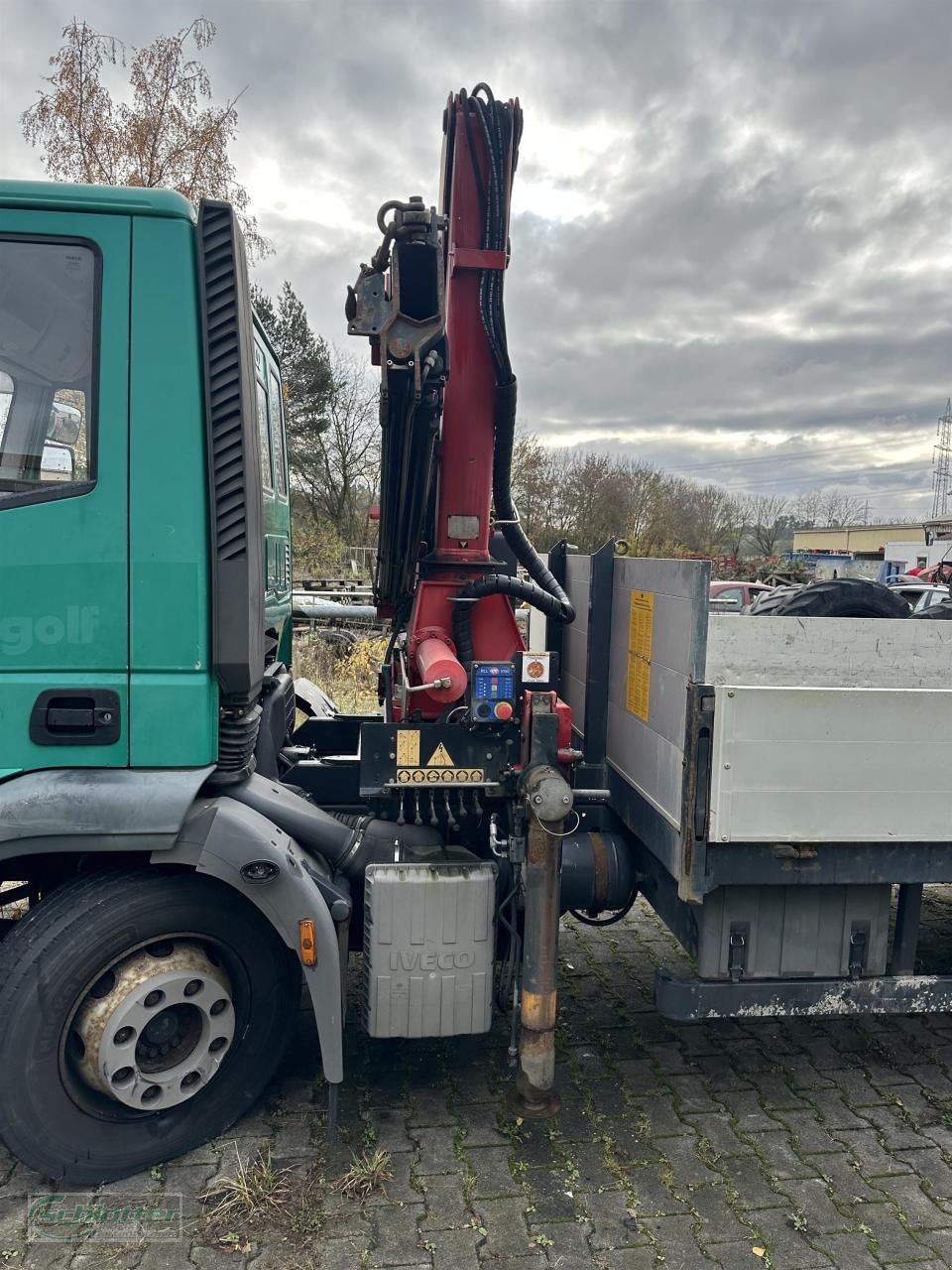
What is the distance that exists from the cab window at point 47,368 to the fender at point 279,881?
1.07 m

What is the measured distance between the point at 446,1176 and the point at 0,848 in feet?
5.60

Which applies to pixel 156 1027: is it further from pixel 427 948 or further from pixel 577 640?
pixel 577 640

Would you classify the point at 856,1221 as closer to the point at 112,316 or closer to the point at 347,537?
the point at 112,316

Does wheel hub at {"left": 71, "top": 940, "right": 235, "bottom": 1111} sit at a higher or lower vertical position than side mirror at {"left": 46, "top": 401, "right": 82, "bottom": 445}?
lower

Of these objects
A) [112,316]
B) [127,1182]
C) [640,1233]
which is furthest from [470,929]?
[112,316]

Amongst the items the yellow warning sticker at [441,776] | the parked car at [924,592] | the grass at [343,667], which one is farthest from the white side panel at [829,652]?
the parked car at [924,592]

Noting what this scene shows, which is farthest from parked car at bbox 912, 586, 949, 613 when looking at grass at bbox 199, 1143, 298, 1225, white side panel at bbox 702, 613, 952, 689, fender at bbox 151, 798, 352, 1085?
grass at bbox 199, 1143, 298, 1225

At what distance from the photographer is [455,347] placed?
3.62 metres

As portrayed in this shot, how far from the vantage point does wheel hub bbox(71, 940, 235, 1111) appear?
2.56 m

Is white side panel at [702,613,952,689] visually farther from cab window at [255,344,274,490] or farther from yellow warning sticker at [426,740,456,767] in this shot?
cab window at [255,344,274,490]

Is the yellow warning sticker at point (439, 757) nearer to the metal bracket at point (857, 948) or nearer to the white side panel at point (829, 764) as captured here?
the white side panel at point (829, 764)

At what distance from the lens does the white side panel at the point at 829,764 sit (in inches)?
104

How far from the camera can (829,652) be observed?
370cm

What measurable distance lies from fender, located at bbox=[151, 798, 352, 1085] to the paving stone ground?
423mm
